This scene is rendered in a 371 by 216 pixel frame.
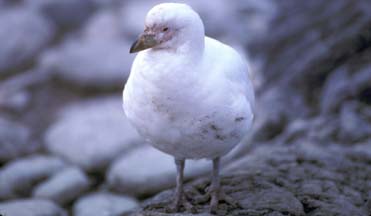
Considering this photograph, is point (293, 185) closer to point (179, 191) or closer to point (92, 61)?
point (179, 191)

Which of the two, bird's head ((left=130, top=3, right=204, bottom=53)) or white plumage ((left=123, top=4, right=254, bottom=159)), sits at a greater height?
bird's head ((left=130, top=3, right=204, bottom=53))

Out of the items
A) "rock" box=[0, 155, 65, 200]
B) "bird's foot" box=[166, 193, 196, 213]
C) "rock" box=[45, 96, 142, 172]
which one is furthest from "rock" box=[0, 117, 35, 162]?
"bird's foot" box=[166, 193, 196, 213]

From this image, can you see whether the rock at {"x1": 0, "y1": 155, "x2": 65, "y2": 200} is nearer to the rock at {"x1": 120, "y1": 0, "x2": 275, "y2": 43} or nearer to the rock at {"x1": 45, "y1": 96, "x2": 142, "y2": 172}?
the rock at {"x1": 45, "y1": 96, "x2": 142, "y2": 172}

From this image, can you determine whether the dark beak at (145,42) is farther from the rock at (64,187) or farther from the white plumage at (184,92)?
the rock at (64,187)

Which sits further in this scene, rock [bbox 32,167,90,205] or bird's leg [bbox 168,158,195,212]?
rock [bbox 32,167,90,205]

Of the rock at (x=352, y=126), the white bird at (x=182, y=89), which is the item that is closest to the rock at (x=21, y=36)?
the rock at (x=352, y=126)

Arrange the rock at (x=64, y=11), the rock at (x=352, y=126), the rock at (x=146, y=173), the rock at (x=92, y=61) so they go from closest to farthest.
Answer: the rock at (x=352, y=126), the rock at (x=146, y=173), the rock at (x=92, y=61), the rock at (x=64, y=11)

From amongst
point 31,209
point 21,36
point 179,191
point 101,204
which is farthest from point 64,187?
point 21,36
